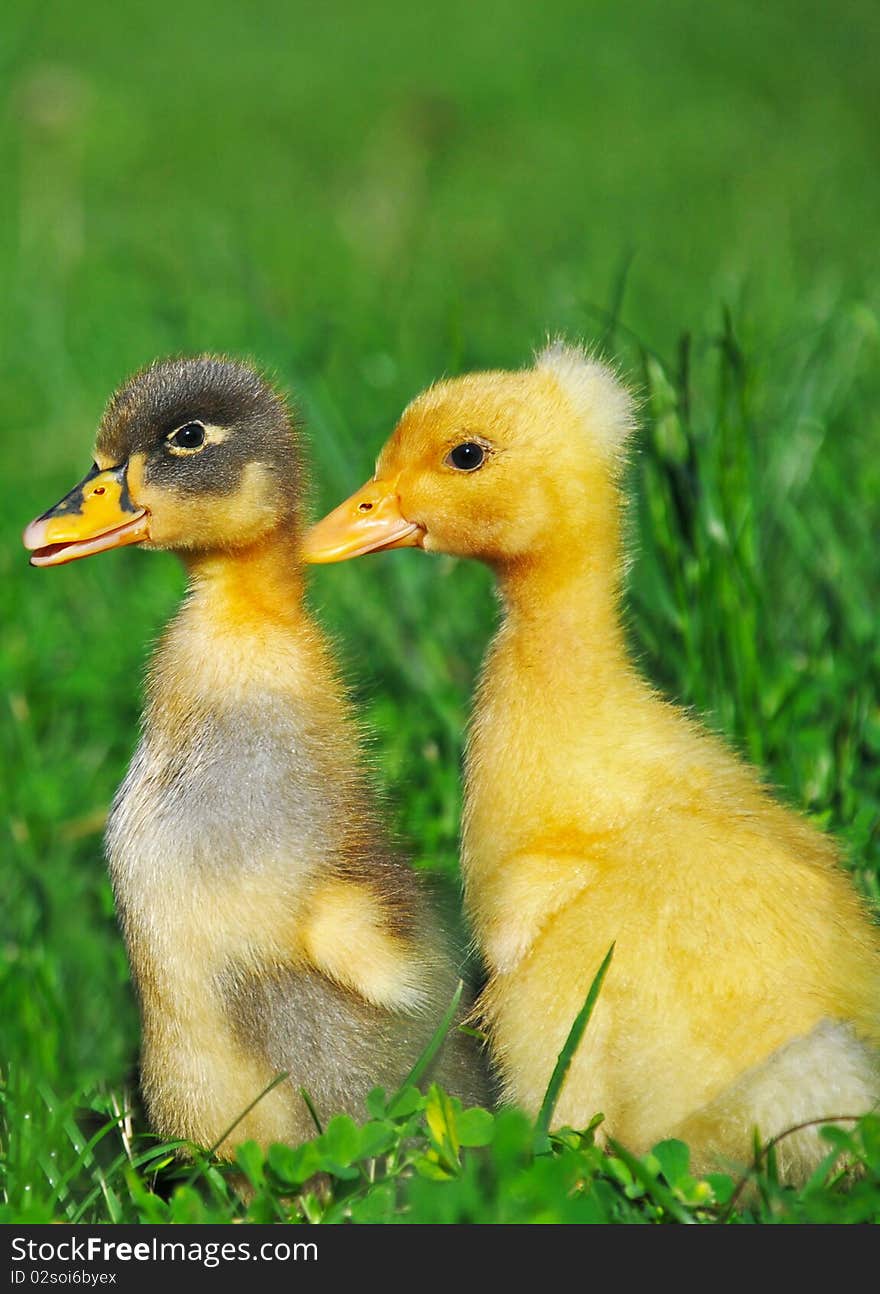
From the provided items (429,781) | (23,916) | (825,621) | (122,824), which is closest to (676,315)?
(825,621)

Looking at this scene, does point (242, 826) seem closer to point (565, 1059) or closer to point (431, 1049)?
point (431, 1049)

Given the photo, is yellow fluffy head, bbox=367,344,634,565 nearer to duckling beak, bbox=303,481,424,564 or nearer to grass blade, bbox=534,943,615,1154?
duckling beak, bbox=303,481,424,564

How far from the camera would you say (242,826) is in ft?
8.11

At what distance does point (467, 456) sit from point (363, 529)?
0.21m

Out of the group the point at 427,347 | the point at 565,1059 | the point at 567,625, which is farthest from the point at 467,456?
the point at 427,347

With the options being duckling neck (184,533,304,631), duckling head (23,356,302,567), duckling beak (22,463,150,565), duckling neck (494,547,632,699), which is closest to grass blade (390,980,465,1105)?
duckling neck (494,547,632,699)

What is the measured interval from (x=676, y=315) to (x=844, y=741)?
3.42 metres

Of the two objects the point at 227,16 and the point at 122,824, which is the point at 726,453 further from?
the point at 227,16

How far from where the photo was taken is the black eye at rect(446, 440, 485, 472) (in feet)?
8.47

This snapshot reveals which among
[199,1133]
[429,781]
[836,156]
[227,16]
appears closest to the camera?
[199,1133]

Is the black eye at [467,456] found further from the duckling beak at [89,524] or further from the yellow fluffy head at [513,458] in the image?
the duckling beak at [89,524]

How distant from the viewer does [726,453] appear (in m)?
3.29

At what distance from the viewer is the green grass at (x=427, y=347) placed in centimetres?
278

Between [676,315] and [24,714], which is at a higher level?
[676,315]
